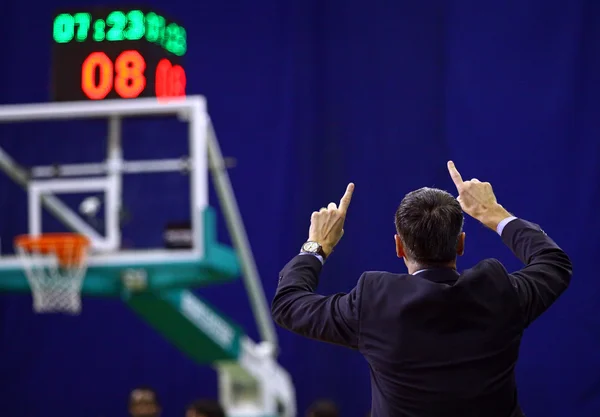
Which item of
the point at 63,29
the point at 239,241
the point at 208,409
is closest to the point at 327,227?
the point at 208,409

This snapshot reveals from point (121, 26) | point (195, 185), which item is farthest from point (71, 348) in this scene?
point (121, 26)

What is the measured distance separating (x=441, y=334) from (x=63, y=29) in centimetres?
505

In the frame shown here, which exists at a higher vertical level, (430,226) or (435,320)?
(430,226)

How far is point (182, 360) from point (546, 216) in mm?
3992

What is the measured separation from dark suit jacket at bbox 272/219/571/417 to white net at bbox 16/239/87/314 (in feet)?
16.5

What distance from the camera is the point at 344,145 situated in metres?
9.83

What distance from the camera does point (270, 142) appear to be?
1009 cm

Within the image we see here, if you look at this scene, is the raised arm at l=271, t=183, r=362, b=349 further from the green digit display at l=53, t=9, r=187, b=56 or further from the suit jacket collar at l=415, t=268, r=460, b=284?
the green digit display at l=53, t=9, r=187, b=56

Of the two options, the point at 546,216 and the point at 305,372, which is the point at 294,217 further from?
the point at 546,216

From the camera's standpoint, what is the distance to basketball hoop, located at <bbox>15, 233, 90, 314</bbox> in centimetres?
714

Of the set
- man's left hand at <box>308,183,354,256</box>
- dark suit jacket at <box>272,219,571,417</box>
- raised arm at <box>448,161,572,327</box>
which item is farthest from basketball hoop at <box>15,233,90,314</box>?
dark suit jacket at <box>272,219,571,417</box>

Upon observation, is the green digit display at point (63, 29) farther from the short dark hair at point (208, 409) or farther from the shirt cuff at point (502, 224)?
the shirt cuff at point (502, 224)

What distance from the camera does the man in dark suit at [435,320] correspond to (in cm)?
234

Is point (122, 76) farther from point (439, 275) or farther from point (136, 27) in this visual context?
point (439, 275)
